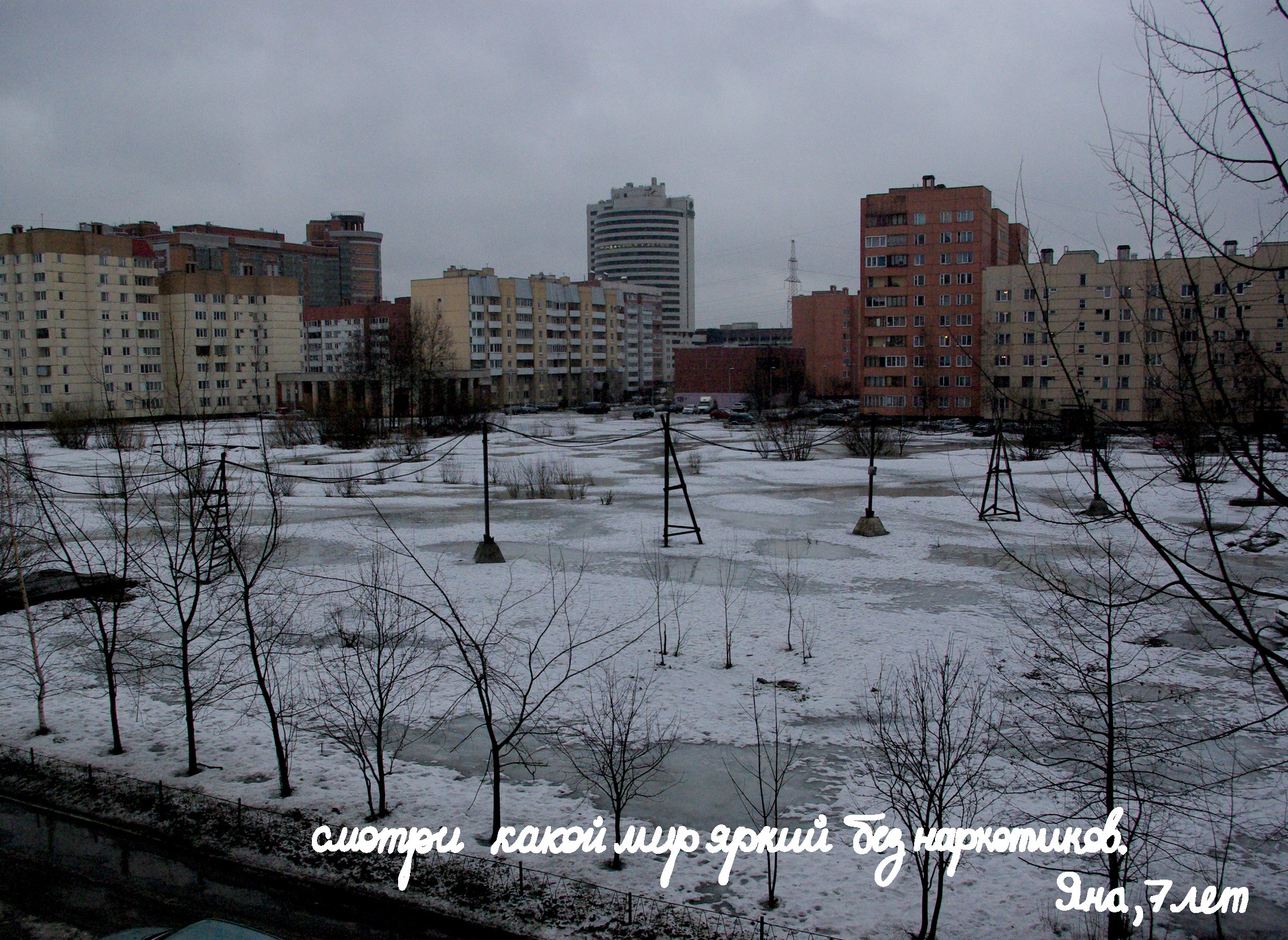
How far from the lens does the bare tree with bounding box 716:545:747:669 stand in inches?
493

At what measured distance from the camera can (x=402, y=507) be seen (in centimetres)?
2667

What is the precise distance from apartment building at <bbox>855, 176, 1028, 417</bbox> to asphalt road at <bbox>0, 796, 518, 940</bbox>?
6342cm

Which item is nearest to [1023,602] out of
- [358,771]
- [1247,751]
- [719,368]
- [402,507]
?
[1247,751]

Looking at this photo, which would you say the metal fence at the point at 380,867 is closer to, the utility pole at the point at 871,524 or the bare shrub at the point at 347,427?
the utility pole at the point at 871,524

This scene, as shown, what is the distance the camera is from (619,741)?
710 cm

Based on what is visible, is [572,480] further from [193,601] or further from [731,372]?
[731,372]

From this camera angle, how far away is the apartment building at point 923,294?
66.7 meters

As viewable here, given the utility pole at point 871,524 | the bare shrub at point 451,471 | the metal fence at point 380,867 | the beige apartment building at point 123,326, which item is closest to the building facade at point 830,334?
the beige apartment building at point 123,326

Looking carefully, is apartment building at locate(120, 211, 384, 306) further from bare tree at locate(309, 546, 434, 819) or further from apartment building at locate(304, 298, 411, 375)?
bare tree at locate(309, 546, 434, 819)

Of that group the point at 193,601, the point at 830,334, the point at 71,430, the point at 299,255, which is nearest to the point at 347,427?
the point at 71,430

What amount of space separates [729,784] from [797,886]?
1906mm

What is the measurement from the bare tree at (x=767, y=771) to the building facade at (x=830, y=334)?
318ft

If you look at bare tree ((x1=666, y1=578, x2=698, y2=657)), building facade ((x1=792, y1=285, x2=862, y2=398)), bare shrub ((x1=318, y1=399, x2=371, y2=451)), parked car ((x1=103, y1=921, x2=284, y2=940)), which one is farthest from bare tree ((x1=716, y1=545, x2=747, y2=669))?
building facade ((x1=792, y1=285, x2=862, y2=398))

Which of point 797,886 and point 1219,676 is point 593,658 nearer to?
point 797,886
